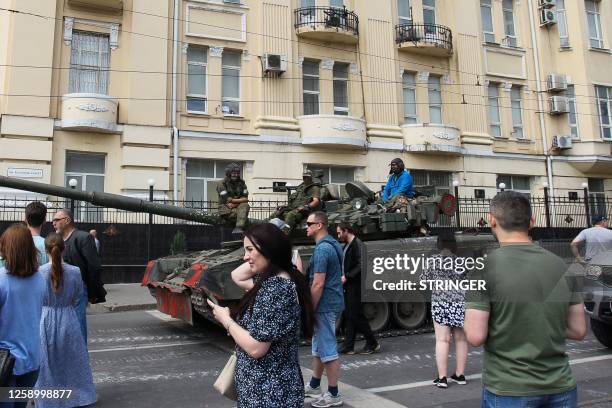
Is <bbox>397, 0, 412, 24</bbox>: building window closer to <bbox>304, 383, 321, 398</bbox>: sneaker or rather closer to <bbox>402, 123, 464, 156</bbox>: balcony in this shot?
<bbox>402, 123, 464, 156</bbox>: balcony

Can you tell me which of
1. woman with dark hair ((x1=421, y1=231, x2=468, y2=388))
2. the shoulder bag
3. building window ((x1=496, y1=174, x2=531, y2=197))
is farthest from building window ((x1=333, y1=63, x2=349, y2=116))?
the shoulder bag

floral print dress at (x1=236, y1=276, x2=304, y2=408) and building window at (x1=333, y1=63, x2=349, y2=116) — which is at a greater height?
building window at (x1=333, y1=63, x2=349, y2=116)

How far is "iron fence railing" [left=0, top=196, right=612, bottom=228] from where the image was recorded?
1492 cm

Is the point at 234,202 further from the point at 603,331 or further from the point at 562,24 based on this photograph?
the point at 562,24

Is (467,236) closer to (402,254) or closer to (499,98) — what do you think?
(402,254)

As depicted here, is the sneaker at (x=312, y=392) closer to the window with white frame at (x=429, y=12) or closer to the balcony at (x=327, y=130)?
the balcony at (x=327, y=130)

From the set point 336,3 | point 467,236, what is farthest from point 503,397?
point 336,3

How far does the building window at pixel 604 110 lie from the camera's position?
2316 centimetres

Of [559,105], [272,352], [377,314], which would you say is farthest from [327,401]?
[559,105]

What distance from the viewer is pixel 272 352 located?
2.69 meters

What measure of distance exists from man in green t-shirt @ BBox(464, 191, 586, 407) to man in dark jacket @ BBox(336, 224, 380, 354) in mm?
4783

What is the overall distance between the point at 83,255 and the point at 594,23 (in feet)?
84.4

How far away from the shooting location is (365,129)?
1912 centimetres

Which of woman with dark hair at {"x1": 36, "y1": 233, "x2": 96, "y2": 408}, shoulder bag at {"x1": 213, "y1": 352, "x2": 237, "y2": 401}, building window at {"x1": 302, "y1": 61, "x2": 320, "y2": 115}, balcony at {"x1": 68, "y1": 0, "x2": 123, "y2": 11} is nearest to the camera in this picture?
shoulder bag at {"x1": 213, "y1": 352, "x2": 237, "y2": 401}
